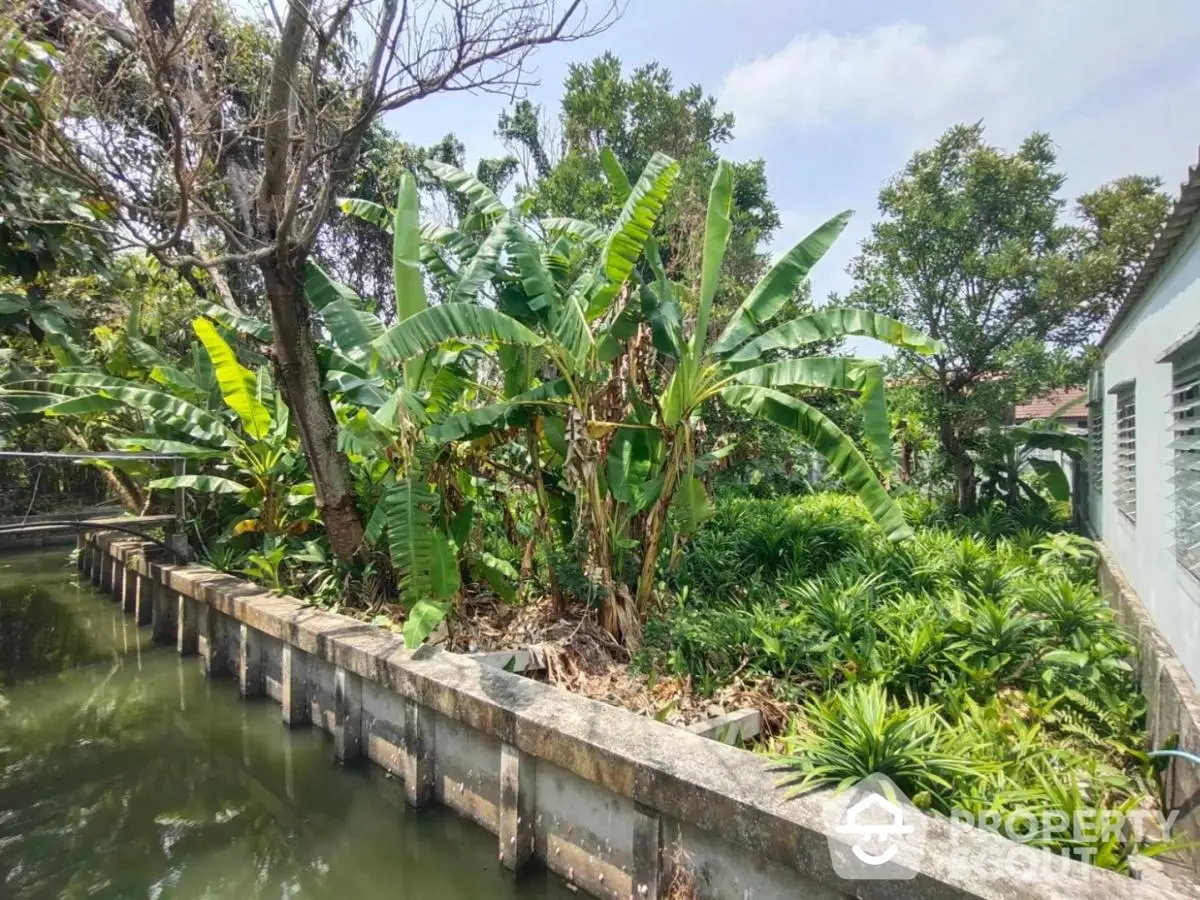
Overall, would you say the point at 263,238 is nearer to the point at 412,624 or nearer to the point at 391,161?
the point at 412,624

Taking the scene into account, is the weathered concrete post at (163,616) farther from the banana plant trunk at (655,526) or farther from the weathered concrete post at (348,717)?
the banana plant trunk at (655,526)

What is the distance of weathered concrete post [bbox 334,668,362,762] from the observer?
16.4ft

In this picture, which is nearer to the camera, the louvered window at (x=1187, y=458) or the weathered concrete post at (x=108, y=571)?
the louvered window at (x=1187, y=458)

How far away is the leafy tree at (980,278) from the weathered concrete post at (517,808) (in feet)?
23.8

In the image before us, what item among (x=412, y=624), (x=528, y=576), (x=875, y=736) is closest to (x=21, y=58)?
(x=412, y=624)

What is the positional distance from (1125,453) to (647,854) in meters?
5.55

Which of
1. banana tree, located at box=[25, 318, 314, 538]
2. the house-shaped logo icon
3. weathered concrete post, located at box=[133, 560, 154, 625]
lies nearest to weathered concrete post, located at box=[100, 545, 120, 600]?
weathered concrete post, located at box=[133, 560, 154, 625]

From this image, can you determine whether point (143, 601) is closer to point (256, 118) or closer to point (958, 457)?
point (256, 118)

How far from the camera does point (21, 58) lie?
4566 millimetres

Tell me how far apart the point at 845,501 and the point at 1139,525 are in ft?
14.5

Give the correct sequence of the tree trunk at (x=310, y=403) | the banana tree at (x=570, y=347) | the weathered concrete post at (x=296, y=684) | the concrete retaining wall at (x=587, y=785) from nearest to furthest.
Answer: the concrete retaining wall at (x=587, y=785) → the banana tree at (x=570, y=347) → the weathered concrete post at (x=296, y=684) → the tree trunk at (x=310, y=403)

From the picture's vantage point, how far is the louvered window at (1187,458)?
132 inches

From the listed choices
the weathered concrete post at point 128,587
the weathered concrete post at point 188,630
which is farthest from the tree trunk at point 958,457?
the weathered concrete post at point 128,587

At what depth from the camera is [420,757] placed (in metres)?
4.37
